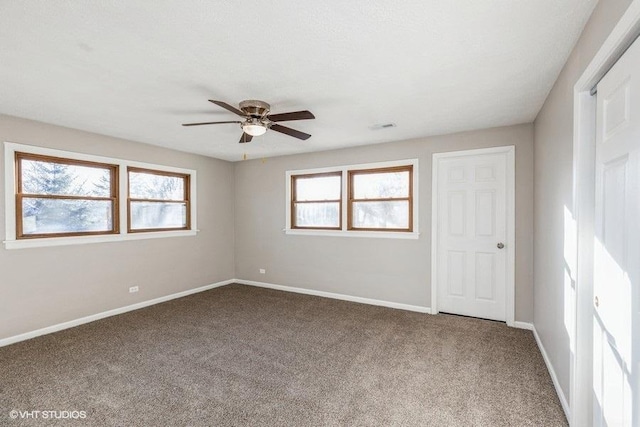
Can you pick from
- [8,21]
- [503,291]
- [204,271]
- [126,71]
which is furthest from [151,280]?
[503,291]

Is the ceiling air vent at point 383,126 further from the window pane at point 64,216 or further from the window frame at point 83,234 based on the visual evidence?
the window pane at point 64,216

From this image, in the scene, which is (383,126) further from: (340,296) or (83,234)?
(83,234)

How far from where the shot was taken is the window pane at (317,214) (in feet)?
16.6

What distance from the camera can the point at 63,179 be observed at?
3695mm

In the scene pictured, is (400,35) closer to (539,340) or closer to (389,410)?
(389,410)

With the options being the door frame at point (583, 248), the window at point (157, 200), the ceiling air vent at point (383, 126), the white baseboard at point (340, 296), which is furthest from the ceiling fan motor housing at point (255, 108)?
the white baseboard at point (340, 296)

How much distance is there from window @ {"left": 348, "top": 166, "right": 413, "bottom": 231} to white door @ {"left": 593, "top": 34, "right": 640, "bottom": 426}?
2.75m

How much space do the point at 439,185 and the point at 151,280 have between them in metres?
4.53

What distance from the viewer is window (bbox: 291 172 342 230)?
503cm

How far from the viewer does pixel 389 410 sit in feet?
6.91

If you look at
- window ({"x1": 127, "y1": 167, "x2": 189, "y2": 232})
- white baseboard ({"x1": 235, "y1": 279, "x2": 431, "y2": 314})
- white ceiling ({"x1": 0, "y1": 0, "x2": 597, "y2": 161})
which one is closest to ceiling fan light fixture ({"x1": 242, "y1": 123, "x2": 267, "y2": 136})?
white ceiling ({"x1": 0, "y1": 0, "x2": 597, "y2": 161})

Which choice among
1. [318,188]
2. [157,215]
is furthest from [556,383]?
[157,215]

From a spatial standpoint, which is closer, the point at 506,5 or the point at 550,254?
the point at 506,5

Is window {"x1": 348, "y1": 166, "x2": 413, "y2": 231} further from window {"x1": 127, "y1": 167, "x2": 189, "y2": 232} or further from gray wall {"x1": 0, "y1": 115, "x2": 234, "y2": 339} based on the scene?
window {"x1": 127, "y1": 167, "x2": 189, "y2": 232}
